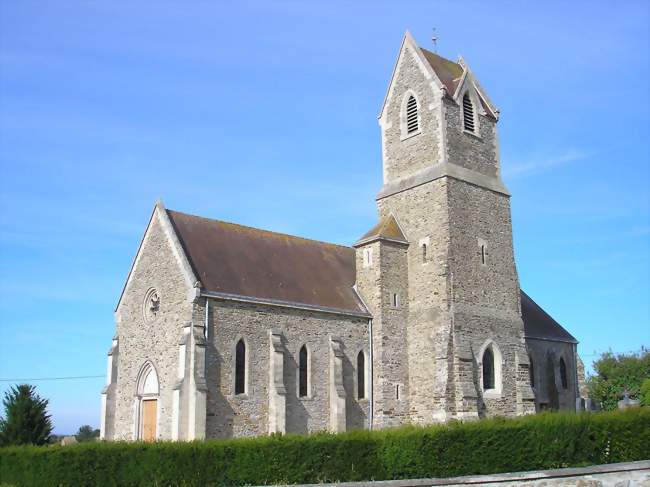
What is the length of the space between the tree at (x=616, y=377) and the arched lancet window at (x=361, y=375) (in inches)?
760

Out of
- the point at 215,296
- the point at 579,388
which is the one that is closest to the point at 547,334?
the point at 579,388

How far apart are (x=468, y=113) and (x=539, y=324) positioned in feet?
41.0

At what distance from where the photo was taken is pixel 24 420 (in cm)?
2750

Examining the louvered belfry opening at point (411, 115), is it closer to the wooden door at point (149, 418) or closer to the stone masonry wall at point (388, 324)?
the stone masonry wall at point (388, 324)

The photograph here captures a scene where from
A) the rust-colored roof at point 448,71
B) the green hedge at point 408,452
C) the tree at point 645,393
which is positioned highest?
the rust-colored roof at point 448,71

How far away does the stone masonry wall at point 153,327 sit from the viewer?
89.1ft

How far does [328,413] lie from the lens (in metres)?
28.9

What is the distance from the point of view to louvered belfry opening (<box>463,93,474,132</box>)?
33.7 meters

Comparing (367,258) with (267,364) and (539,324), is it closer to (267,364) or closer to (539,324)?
(267,364)

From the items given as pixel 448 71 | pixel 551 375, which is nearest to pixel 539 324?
pixel 551 375

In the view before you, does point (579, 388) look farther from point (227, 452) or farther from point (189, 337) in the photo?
point (227, 452)

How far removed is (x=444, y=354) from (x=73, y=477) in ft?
50.7

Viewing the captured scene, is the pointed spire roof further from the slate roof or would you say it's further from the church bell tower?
the slate roof

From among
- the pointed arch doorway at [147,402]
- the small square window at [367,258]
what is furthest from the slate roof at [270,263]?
the pointed arch doorway at [147,402]
